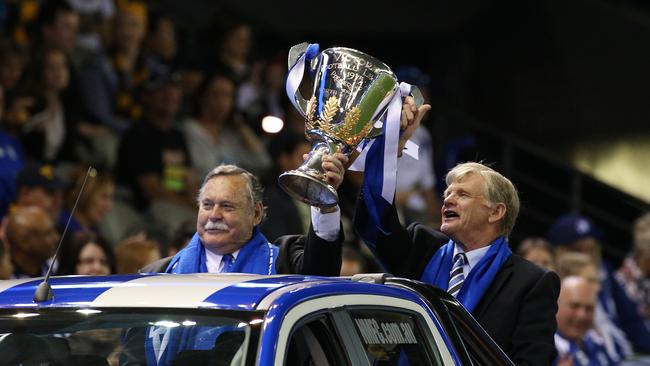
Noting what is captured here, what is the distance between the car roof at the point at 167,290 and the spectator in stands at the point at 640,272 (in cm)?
808

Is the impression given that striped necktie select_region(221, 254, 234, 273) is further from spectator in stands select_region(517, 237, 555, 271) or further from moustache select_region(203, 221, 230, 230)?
spectator in stands select_region(517, 237, 555, 271)

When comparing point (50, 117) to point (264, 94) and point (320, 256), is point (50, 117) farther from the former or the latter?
point (320, 256)

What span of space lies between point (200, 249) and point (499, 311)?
1.38 m

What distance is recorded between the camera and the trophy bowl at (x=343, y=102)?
6242mm

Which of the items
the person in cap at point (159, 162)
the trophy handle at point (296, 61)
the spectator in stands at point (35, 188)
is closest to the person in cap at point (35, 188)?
the spectator in stands at point (35, 188)

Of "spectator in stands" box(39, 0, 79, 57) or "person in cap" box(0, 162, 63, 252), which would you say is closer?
"person in cap" box(0, 162, 63, 252)

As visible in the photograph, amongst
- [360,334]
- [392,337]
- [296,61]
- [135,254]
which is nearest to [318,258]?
[296,61]

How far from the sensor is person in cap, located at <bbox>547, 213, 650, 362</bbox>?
38.4ft

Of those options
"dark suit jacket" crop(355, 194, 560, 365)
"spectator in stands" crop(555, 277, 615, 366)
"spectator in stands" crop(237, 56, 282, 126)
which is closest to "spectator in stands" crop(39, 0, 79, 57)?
"spectator in stands" crop(237, 56, 282, 126)

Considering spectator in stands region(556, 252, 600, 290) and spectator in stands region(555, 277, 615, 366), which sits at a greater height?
spectator in stands region(556, 252, 600, 290)

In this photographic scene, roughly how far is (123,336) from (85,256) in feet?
A: 13.2

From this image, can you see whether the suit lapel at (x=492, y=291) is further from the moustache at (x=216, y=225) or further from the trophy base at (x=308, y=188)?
the moustache at (x=216, y=225)

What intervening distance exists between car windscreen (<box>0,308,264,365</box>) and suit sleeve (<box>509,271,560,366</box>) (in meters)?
2.03

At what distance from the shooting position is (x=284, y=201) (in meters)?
10.5
